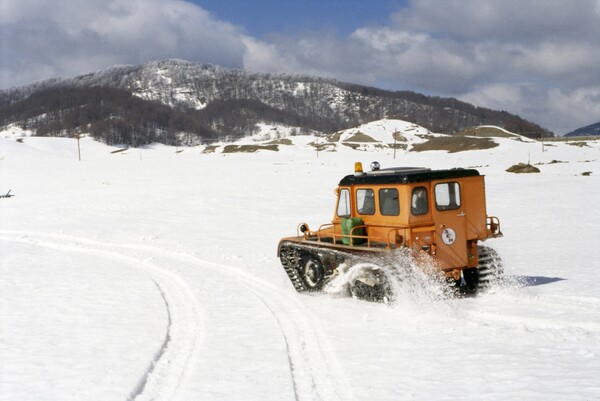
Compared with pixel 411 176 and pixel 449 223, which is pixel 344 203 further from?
pixel 449 223

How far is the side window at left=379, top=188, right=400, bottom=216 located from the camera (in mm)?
10920

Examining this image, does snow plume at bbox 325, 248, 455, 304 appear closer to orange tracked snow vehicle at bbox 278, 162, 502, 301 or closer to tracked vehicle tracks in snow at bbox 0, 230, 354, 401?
orange tracked snow vehicle at bbox 278, 162, 502, 301

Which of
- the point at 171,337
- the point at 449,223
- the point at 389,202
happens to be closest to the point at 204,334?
the point at 171,337

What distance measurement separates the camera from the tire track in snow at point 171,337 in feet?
21.5

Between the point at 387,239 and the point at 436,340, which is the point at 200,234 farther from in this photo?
the point at 436,340

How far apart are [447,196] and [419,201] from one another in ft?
2.04

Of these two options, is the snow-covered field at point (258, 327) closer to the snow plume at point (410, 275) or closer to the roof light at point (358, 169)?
the snow plume at point (410, 275)

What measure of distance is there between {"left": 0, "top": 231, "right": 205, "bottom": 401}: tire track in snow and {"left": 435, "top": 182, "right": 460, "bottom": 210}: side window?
495cm

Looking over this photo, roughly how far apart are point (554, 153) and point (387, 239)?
2558 inches

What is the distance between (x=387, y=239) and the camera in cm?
1073

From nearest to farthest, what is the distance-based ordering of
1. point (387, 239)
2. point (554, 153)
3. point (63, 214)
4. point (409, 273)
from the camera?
point (409, 273)
point (387, 239)
point (63, 214)
point (554, 153)

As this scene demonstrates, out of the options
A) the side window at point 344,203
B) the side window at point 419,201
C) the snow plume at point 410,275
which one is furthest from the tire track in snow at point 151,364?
the side window at point 419,201

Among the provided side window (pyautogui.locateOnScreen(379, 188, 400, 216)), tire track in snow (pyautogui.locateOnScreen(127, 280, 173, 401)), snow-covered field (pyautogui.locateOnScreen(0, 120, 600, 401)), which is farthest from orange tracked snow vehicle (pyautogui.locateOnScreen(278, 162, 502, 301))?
tire track in snow (pyautogui.locateOnScreen(127, 280, 173, 401))

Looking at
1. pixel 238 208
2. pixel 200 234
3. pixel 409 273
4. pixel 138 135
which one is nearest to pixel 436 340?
pixel 409 273
